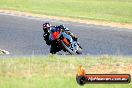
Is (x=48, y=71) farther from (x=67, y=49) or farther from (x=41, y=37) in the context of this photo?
(x=41, y=37)

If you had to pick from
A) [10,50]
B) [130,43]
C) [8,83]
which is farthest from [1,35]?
[8,83]

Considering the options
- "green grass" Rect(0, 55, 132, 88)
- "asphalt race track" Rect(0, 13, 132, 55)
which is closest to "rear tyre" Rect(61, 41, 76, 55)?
"asphalt race track" Rect(0, 13, 132, 55)

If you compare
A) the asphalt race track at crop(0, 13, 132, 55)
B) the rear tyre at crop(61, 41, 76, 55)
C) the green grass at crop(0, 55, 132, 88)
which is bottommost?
the green grass at crop(0, 55, 132, 88)

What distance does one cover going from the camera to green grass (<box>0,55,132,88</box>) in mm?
10094

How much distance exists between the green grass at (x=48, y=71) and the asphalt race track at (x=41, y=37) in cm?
439

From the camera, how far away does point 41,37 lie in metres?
24.1

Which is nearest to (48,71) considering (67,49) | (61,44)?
(61,44)

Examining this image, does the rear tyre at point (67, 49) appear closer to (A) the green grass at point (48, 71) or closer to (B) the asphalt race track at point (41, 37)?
(B) the asphalt race track at point (41, 37)

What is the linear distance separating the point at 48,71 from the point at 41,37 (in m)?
12.0

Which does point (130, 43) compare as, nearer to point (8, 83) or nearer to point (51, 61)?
point (51, 61)

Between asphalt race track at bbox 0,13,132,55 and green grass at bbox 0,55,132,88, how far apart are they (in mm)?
4391

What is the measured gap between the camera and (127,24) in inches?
1225

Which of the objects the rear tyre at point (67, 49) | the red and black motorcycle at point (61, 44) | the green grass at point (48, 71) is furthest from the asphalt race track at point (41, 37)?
the green grass at point (48, 71)

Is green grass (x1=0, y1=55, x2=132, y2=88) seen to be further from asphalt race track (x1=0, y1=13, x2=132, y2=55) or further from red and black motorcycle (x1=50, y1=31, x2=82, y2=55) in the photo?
asphalt race track (x1=0, y1=13, x2=132, y2=55)
